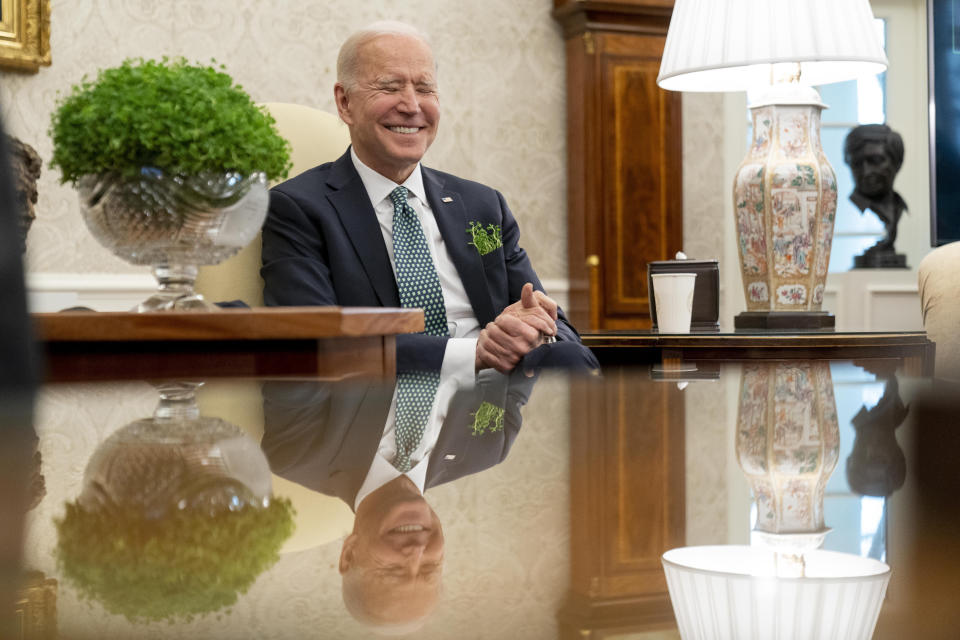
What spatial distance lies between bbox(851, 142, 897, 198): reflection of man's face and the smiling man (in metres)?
2.39

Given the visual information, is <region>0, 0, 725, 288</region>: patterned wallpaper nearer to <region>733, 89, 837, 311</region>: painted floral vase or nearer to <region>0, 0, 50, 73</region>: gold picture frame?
<region>0, 0, 50, 73</region>: gold picture frame

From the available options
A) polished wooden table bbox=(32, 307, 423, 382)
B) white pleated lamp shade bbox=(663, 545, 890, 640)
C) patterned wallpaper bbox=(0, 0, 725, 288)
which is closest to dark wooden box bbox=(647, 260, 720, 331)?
polished wooden table bbox=(32, 307, 423, 382)

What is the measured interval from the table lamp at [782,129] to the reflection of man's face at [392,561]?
2.08m

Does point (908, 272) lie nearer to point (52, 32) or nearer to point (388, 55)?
point (388, 55)

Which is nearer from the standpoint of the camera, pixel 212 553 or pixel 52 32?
pixel 212 553

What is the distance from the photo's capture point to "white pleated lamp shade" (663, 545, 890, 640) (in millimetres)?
156

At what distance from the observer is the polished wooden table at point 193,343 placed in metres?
0.91

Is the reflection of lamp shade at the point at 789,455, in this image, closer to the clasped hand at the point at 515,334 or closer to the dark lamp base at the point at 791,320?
the clasped hand at the point at 515,334

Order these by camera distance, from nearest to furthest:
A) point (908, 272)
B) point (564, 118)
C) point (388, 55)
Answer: point (388, 55)
point (564, 118)
point (908, 272)

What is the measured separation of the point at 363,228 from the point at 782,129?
101 cm

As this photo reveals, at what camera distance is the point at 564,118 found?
4.05 meters

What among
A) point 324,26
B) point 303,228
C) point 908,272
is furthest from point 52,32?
point 908,272

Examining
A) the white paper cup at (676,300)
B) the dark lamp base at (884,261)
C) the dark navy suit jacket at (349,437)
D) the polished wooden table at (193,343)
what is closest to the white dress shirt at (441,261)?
the white paper cup at (676,300)

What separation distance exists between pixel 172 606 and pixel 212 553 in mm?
29
